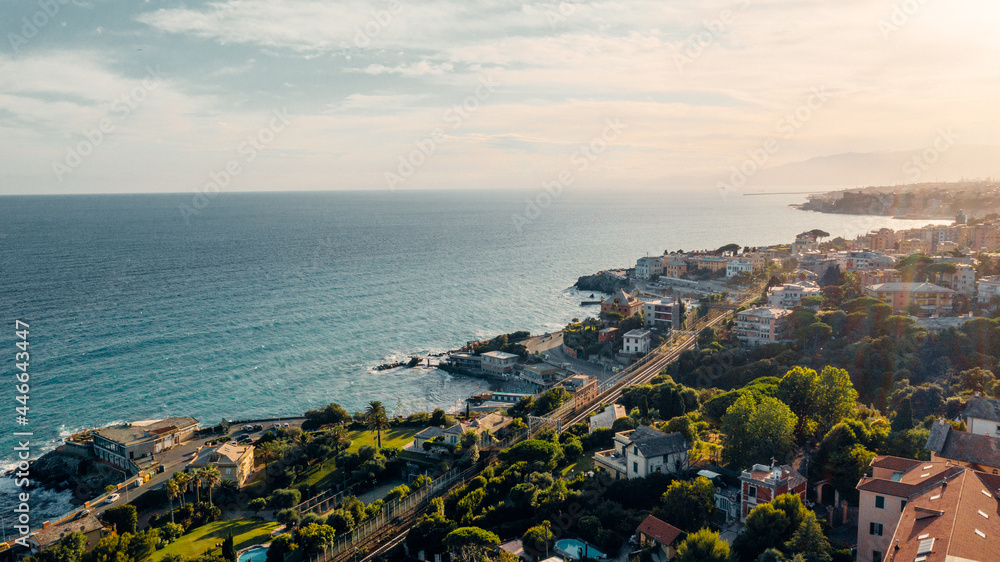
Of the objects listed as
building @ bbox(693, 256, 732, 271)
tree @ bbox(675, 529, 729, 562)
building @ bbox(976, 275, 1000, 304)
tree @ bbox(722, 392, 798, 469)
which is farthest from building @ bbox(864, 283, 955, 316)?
tree @ bbox(675, 529, 729, 562)

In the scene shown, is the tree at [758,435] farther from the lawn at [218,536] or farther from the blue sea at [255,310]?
the blue sea at [255,310]

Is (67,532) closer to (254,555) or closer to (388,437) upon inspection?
(254,555)

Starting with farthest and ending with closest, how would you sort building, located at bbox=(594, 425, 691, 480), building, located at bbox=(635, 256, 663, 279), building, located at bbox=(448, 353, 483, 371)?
1. building, located at bbox=(635, 256, 663, 279)
2. building, located at bbox=(448, 353, 483, 371)
3. building, located at bbox=(594, 425, 691, 480)

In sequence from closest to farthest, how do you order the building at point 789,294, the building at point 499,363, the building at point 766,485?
the building at point 766,485 < the building at point 499,363 < the building at point 789,294

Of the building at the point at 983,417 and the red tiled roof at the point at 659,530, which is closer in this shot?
the red tiled roof at the point at 659,530

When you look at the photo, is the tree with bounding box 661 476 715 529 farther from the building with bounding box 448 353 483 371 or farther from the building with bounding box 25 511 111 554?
the building with bounding box 448 353 483 371

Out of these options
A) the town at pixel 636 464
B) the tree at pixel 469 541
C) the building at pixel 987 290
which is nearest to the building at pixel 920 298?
the town at pixel 636 464

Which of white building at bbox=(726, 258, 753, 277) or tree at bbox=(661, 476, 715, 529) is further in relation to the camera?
white building at bbox=(726, 258, 753, 277)

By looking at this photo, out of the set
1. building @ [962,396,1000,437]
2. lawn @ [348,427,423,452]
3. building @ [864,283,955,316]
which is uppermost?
building @ [864,283,955,316]
